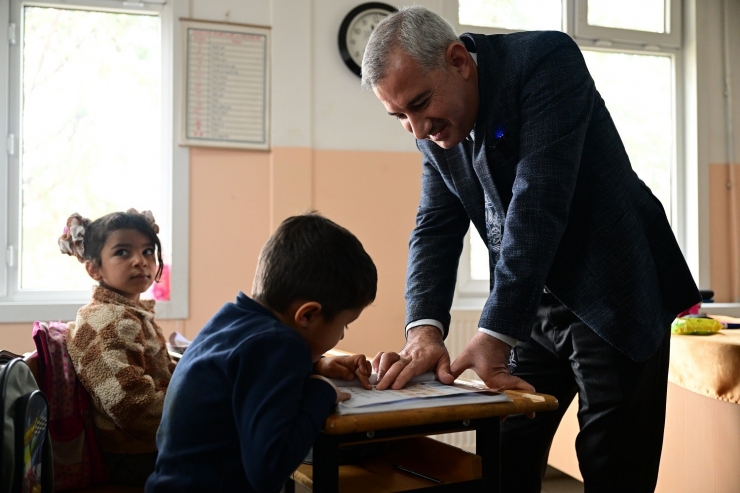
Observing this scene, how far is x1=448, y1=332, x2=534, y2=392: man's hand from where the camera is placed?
1320 millimetres

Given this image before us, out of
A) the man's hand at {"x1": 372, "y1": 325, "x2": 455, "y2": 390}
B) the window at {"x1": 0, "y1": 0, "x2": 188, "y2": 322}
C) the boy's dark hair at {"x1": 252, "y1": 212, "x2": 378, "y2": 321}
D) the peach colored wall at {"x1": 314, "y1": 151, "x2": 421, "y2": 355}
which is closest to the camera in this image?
the boy's dark hair at {"x1": 252, "y1": 212, "x2": 378, "y2": 321}

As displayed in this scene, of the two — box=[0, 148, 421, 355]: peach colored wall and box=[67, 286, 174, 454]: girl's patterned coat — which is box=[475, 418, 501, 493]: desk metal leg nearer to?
box=[67, 286, 174, 454]: girl's patterned coat

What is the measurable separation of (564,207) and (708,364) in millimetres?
1158

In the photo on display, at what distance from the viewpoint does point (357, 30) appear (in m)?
3.68

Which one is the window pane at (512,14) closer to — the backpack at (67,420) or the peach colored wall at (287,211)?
the peach colored wall at (287,211)

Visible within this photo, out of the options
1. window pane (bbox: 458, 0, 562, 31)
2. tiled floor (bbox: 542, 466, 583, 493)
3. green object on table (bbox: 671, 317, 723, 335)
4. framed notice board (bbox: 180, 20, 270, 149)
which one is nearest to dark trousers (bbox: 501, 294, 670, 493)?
green object on table (bbox: 671, 317, 723, 335)

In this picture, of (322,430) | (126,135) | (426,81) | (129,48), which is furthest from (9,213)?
(322,430)

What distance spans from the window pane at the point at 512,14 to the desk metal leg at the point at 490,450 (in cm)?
313

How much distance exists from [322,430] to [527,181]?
0.63 meters

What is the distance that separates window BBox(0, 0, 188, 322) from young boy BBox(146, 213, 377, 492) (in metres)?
2.30

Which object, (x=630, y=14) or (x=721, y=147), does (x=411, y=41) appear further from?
(x=721, y=147)

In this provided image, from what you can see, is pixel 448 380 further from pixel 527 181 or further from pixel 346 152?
pixel 346 152

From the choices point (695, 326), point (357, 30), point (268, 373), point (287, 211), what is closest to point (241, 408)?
point (268, 373)

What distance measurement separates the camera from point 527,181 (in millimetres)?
1407
